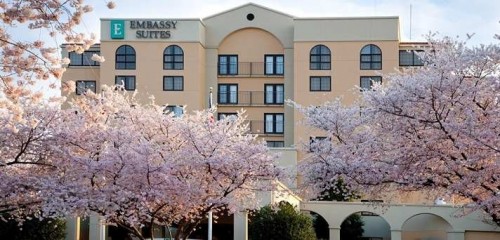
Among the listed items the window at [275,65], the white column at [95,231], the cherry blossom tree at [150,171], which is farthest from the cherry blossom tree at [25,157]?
the window at [275,65]

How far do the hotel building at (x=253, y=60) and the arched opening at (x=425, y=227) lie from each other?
11737 millimetres

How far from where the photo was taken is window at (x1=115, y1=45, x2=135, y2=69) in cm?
5447

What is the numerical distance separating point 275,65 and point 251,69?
1.66m

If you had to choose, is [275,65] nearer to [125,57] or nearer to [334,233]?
[125,57]

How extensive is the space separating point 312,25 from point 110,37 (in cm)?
1328

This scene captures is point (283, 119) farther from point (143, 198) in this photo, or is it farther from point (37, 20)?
point (37, 20)

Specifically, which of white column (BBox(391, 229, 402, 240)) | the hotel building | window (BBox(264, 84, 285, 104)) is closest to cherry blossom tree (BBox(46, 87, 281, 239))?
white column (BBox(391, 229, 402, 240))

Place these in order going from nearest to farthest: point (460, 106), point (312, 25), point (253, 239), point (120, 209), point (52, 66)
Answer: point (52, 66)
point (460, 106)
point (120, 209)
point (253, 239)
point (312, 25)

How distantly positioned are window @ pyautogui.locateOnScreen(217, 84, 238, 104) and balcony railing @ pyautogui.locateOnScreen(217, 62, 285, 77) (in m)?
0.83

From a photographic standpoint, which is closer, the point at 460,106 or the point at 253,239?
the point at 460,106

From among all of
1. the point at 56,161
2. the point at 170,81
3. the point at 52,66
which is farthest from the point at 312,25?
the point at 52,66

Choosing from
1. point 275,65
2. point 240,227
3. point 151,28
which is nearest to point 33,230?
point 240,227

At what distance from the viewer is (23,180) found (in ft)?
80.3

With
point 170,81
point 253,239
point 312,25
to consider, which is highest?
point 312,25
